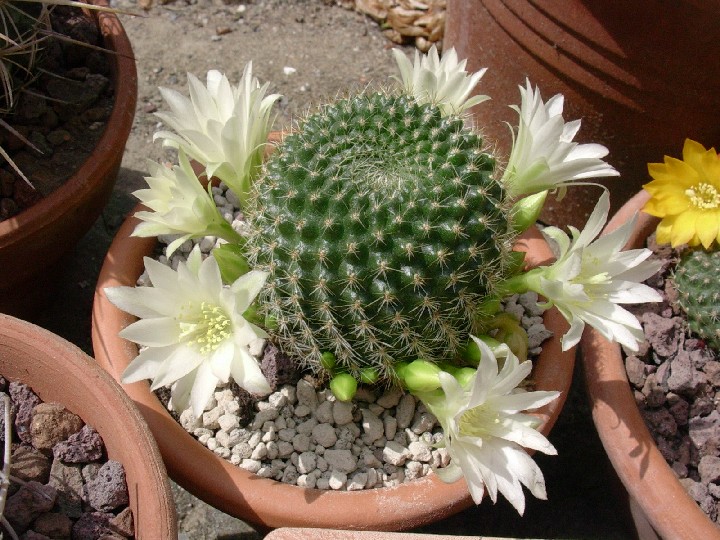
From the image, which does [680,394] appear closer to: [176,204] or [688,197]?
[688,197]

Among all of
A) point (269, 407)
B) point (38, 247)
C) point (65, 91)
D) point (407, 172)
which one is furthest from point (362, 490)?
point (65, 91)

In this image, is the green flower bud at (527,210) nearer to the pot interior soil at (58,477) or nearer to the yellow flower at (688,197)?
the yellow flower at (688,197)

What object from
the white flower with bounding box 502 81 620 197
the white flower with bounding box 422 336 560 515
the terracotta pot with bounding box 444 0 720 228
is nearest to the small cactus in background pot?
the terracotta pot with bounding box 444 0 720 228

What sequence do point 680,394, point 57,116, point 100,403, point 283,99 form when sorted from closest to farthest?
point 100,403 < point 680,394 < point 57,116 < point 283,99

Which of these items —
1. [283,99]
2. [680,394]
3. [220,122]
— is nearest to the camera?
[220,122]

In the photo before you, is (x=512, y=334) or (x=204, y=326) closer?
(x=204, y=326)

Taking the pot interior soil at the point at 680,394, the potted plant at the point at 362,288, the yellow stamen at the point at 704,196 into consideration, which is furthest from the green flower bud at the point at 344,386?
the yellow stamen at the point at 704,196

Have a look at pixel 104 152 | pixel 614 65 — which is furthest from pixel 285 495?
pixel 614 65

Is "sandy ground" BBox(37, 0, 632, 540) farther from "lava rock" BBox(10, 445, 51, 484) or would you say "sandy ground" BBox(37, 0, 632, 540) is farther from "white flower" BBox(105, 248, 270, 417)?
"white flower" BBox(105, 248, 270, 417)
